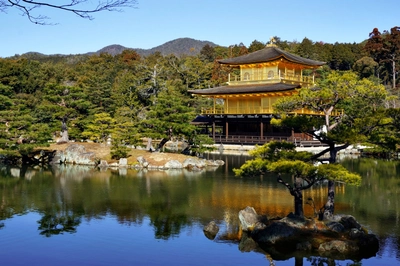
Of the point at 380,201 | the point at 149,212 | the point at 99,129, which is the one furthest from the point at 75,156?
the point at 380,201

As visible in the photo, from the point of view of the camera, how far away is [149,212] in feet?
48.3

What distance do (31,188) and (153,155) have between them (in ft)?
27.5

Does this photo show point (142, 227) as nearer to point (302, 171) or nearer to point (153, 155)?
point (302, 171)

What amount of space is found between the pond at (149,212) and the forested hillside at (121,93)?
4.06m

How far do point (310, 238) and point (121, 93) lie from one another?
37.5m

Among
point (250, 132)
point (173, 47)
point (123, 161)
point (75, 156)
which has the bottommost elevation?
point (123, 161)

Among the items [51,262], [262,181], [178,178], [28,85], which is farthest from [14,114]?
[28,85]

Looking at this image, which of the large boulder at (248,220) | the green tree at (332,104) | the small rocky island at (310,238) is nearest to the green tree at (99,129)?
the large boulder at (248,220)

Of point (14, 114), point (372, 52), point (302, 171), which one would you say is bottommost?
point (302, 171)

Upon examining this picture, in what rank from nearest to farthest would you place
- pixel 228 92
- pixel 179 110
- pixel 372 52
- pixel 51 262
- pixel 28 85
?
pixel 51 262, pixel 179 110, pixel 228 92, pixel 28 85, pixel 372 52

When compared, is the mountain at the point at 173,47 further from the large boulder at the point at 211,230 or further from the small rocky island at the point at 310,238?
the small rocky island at the point at 310,238

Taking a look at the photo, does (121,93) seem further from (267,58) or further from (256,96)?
(267,58)

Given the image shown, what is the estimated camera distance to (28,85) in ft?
160

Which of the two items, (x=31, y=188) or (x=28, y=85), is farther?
(x=28, y=85)
